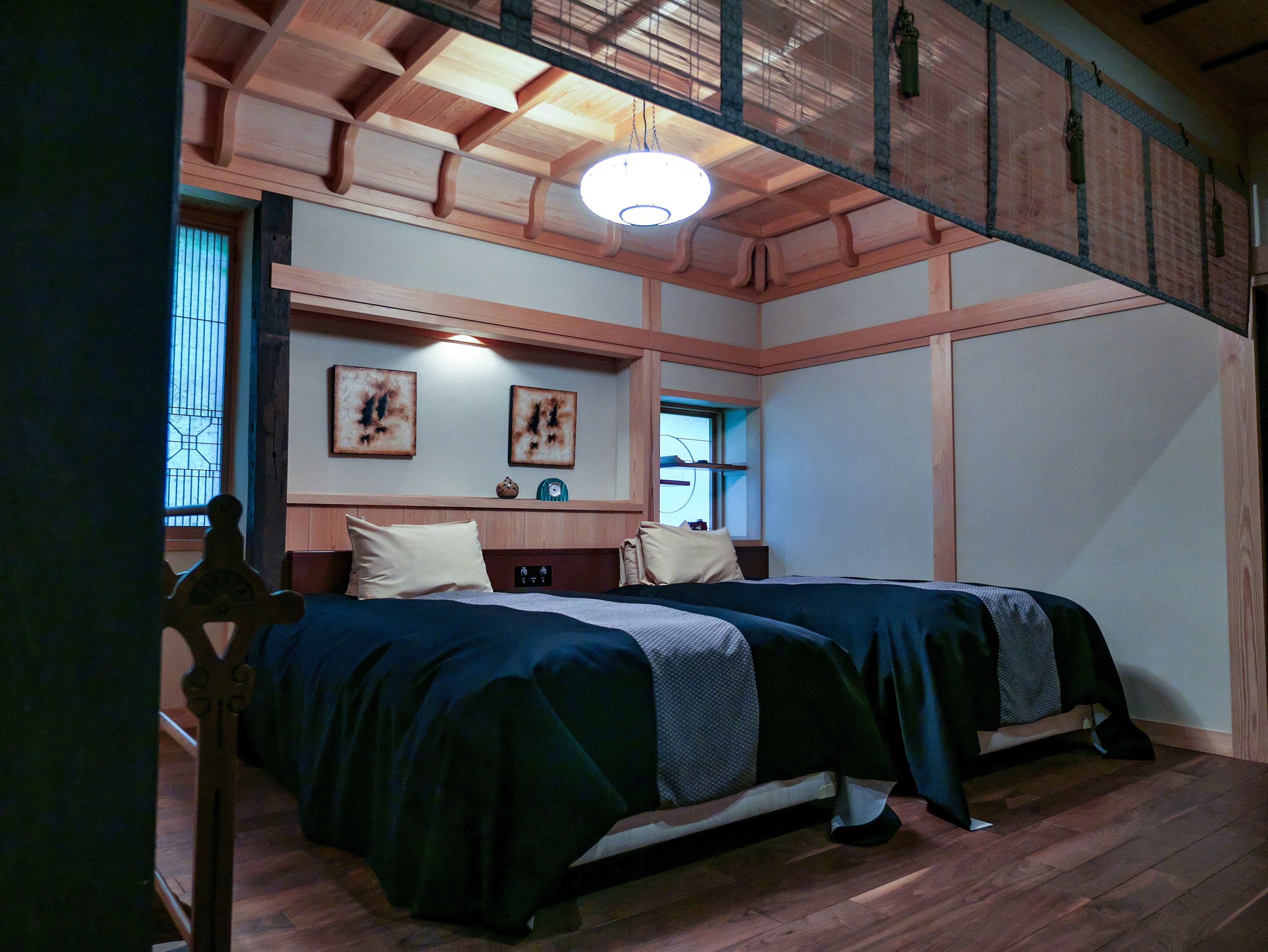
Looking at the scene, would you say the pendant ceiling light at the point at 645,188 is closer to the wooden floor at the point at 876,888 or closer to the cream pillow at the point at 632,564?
the cream pillow at the point at 632,564

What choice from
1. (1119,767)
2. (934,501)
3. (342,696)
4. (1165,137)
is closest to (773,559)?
(934,501)

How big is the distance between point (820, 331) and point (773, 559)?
57.0 inches

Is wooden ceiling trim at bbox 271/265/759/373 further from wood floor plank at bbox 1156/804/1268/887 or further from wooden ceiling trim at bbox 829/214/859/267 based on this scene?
wood floor plank at bbox 1156/804/1268/887

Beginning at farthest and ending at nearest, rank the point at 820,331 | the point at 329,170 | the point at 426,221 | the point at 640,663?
the point at 820,331, the point at 426,221, the point at 329,170, the point at 640,663

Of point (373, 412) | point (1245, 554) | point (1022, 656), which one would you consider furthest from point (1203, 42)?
point (373, 412)

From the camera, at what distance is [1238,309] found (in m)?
3.22

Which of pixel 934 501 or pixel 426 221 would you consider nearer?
pixel 426 221

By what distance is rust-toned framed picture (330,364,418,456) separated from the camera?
155 inches

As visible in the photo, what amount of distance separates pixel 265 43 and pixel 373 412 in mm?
1614

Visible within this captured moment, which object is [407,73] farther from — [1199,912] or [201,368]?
[1199,912]

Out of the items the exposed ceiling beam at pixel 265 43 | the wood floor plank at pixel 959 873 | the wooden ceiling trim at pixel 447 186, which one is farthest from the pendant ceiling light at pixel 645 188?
the wood floor plank at pixel 959 873

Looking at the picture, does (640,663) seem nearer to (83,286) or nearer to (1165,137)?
(83,286)

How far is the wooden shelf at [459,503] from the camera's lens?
12.3 feet

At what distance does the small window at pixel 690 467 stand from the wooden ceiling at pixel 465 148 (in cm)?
83
